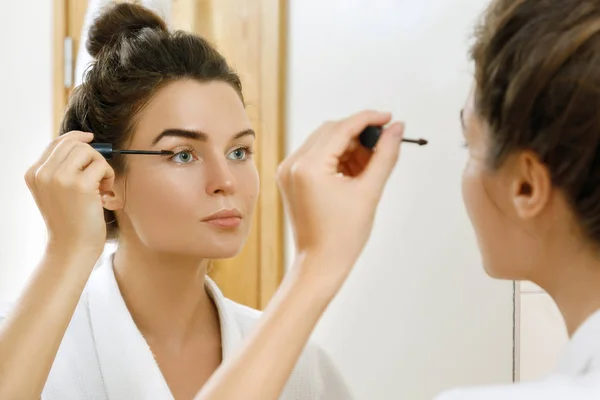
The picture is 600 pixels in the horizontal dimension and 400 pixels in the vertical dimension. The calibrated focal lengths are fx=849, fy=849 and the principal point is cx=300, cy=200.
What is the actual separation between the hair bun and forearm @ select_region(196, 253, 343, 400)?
702mm

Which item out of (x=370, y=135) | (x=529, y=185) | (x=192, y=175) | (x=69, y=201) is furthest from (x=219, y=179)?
(x=529, y=185)

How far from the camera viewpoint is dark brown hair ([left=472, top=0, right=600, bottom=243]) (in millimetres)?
674

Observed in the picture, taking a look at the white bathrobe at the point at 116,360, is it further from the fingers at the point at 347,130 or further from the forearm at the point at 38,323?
the fingers at the point at 347,130

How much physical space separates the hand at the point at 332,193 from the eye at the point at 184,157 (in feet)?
1.48

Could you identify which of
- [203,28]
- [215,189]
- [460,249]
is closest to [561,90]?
[215,189]

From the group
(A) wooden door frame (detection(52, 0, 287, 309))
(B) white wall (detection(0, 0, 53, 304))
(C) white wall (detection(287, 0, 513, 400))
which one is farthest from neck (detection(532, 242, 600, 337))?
(B) white wall (detection(0, 0, 53, 304))

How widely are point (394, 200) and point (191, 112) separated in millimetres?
595

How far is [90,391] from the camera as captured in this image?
1.16 metres

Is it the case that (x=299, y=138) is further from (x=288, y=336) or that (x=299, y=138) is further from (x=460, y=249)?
(x=288, y=336)

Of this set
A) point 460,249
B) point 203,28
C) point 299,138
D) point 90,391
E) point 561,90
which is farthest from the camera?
point 203,28

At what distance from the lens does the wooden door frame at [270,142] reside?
1.81m

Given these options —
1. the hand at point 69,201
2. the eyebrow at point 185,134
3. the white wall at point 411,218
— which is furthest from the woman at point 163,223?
the white wall at point 411,218

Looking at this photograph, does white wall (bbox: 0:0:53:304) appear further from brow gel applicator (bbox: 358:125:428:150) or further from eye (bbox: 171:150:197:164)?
brow gel applicator (bbox: 358:125:428:150)

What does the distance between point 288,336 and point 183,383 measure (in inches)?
20.0
